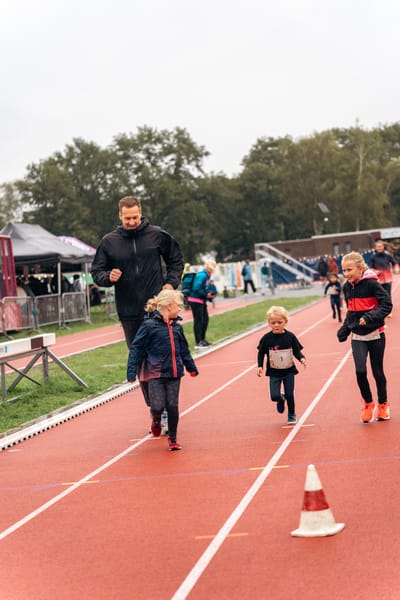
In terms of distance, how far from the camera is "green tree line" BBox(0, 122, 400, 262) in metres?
97.8

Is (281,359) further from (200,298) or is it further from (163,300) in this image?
(200,298)

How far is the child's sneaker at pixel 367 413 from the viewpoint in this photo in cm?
1030

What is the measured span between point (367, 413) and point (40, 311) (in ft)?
77.4

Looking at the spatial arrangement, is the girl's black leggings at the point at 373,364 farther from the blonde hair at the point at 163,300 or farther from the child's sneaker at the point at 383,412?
the blonde hair at the point at 163,300

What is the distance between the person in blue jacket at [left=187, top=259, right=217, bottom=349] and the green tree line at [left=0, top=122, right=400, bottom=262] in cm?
7273

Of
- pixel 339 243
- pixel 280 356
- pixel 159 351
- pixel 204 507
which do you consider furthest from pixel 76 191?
pixel 204 507

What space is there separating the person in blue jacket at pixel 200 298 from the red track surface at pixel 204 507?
8.52m

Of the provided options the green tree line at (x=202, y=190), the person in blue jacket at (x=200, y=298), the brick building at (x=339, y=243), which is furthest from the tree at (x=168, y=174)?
the person in blue jacket at (x=200, y=298)

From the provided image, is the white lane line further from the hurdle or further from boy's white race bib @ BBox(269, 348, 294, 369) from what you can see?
the hurdle

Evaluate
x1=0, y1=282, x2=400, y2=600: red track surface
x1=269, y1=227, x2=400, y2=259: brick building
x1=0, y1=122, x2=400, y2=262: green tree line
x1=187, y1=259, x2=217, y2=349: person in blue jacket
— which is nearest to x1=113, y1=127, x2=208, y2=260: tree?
x1=0, y1=122, x2=400, y2=262: green tree line

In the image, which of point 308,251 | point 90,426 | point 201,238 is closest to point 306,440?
point 90,426

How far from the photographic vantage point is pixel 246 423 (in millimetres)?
11070

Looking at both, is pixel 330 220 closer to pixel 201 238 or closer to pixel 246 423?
pixel 201 238

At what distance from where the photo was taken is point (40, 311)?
33.0 metres
